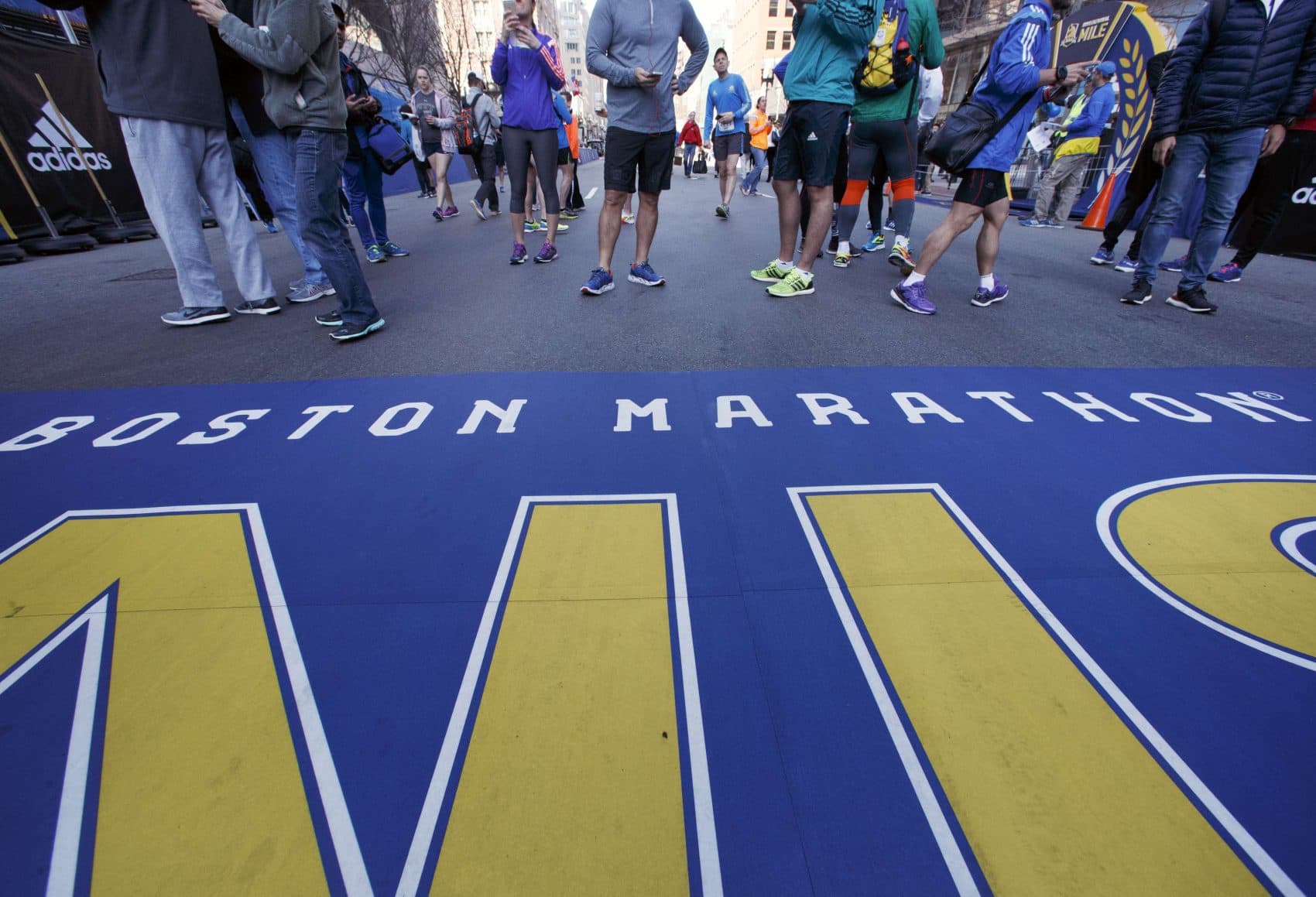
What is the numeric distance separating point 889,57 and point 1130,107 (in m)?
6.37

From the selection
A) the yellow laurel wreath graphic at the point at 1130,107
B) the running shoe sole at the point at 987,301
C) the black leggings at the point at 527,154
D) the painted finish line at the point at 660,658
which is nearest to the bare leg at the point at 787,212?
the running shoe sole at the point at 987,301

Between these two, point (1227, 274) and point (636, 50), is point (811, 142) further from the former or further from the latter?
point (1227, 274)

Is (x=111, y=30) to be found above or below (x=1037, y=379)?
above

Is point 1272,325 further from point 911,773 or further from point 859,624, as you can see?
point 911,773

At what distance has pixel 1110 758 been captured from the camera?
3.56ft

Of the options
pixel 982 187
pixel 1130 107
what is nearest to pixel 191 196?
pixel 982 187

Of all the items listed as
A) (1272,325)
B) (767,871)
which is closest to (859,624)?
(767,871)

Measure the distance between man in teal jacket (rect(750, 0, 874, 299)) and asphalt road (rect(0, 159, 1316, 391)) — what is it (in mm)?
620

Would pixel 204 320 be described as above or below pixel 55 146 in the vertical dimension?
below

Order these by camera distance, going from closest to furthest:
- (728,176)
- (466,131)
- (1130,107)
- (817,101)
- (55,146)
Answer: (817,101) → (55,146) → (1130,107) → (728,176) → (466,131)

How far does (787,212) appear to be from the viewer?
414cm

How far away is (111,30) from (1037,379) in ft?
17.0

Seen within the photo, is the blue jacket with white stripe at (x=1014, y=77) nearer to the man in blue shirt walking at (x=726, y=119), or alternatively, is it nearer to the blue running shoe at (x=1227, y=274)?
the blue running shoe at (x=1227, y=274)

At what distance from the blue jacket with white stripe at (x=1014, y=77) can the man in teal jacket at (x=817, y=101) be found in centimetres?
75
